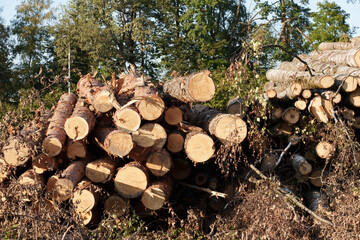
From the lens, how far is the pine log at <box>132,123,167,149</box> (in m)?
5.12

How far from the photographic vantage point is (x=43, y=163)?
555cm

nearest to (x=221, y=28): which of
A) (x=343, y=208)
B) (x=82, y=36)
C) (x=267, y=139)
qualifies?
(x=82, y=36)

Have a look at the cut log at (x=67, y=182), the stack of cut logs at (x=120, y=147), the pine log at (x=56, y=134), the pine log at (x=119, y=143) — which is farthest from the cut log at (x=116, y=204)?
the pine log at (x=56, y=134)

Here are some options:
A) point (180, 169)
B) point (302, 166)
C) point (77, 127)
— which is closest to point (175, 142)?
point (180, 169)

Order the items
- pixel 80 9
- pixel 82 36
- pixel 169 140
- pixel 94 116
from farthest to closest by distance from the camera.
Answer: pixel 80 9, pixel 82 36, pixel 94 116, pixel 169 140

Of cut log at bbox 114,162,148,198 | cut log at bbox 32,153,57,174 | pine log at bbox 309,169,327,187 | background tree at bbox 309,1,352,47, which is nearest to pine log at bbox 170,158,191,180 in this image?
cut log at bbox 114,162,148,198

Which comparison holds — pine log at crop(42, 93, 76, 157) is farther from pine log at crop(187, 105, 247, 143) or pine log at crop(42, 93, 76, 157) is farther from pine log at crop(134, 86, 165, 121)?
pine log at crop(187, 105, 247, 143)

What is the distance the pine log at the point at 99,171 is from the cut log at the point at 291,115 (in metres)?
2.87

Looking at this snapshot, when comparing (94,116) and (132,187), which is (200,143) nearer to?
(132,187)

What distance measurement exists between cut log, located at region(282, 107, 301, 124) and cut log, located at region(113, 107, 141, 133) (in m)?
2.54

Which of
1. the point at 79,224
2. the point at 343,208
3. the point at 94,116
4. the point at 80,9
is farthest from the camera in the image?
the point at 80,9

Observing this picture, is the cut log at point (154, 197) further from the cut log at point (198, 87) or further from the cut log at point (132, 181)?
Result: the cut log at point (198, 87)

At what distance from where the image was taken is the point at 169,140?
552 cm

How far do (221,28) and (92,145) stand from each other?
22126 millimetres
